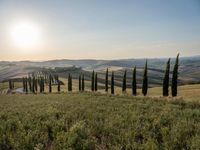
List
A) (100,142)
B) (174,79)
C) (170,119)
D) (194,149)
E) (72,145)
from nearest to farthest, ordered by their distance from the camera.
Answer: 1. (194,149)
2. (72,145)
3. (100,142)
4. (170,119)
5. (174,79)

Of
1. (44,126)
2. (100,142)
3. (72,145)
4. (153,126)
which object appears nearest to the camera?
(72,145)

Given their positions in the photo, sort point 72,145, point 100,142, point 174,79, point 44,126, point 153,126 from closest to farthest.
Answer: point 72,145, point 100,142, point 153,126, point 44,126, point 174,79

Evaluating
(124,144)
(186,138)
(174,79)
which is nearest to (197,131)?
(186,138)

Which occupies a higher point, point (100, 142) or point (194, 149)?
point (194, 149)

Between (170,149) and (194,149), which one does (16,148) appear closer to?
(170,149)

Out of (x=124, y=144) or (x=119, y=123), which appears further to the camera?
(x=119, y=123)

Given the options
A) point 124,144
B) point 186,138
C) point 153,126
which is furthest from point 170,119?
point 124,144

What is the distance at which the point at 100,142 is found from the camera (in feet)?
25.7

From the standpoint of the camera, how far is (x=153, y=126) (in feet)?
28.7

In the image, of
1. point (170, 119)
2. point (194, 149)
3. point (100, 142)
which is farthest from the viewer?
point (170, 119)

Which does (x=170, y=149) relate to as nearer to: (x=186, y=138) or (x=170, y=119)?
(x=186, y=138)

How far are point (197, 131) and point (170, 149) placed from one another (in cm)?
194

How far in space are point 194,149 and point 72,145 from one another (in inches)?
118

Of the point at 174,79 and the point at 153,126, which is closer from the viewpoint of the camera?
the point at 153,126
